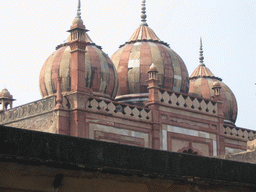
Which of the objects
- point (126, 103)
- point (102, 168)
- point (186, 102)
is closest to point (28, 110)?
point (126, 103)

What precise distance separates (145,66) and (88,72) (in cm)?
370

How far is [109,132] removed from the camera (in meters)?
18.2

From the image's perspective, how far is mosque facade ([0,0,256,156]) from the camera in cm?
1767

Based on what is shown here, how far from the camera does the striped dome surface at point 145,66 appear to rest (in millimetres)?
22922

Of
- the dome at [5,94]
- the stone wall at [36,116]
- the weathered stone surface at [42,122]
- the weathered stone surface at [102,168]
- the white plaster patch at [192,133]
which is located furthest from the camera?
the dome at [5,94]

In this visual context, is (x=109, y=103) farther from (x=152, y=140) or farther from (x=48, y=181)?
(x=48, y=181)

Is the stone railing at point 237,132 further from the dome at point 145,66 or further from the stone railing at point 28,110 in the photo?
the stone railing at point 28,110

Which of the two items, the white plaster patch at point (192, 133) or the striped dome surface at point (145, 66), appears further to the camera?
the striped dome surface at point (145, 66)

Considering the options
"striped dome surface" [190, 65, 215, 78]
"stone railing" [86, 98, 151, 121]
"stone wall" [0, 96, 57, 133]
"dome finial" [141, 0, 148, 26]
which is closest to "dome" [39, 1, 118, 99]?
"stone railing" [86, 98, 151, 121]

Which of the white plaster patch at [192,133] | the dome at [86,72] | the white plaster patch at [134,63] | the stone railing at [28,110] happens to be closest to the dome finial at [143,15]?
the white plaster patch at [134,63]

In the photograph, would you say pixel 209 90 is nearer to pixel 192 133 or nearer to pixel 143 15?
pixel 143 15

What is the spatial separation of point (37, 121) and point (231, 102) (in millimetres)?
12298

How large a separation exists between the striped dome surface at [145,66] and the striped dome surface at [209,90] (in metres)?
3.58

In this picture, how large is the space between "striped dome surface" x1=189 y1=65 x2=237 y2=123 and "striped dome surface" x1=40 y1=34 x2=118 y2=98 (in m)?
7.19
